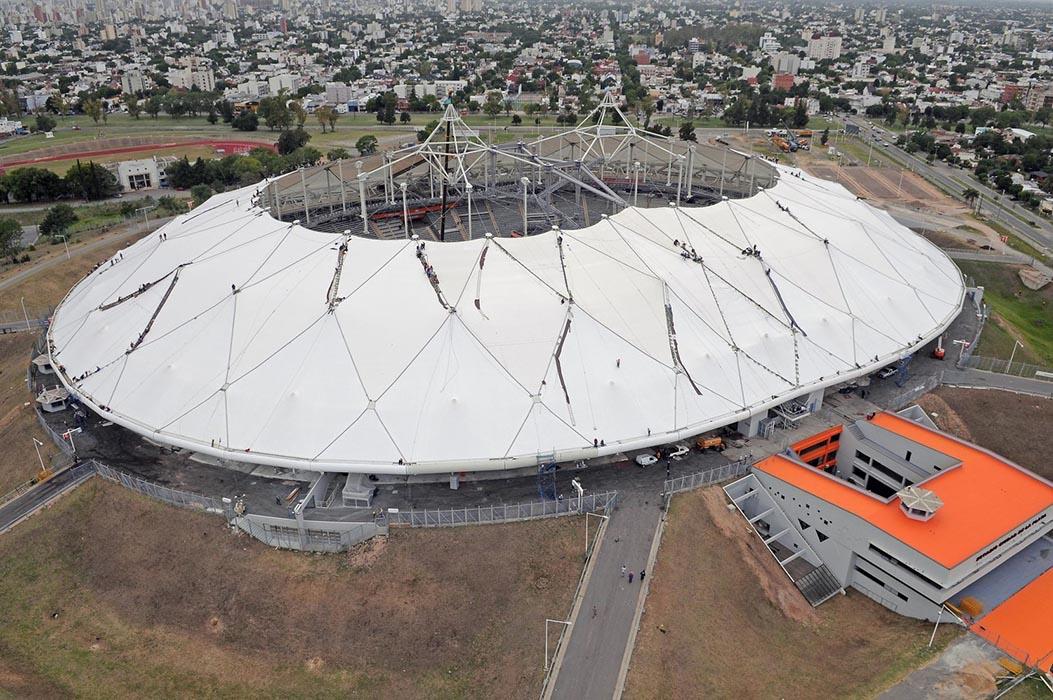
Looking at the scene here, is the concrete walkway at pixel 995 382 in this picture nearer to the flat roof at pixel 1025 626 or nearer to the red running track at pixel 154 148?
the flat roof at pixel 1025 626

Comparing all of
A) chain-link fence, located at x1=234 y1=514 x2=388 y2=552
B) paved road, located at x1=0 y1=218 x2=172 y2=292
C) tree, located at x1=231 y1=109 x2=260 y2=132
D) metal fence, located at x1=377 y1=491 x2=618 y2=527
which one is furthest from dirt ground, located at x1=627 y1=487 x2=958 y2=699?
tree, located at x1=231 y1=109 x2=260 y2=132

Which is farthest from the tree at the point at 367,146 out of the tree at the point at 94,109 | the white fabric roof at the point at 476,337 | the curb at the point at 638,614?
the curb at the point at 638,614

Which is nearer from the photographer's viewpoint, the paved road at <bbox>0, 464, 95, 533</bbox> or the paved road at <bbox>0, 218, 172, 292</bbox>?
the paved road at <bbox>0, 464, 95, 533</bbox>

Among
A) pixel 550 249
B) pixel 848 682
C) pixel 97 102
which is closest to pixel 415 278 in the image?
pixel 550 249

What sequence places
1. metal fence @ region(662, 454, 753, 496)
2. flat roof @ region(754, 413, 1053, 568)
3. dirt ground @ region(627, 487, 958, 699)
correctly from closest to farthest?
dirt ground @ region(627, 487, 958, 699) → flat roof @ region(754, 413, 1053, 568) → metal fence @ region(662, 454, 753, 496)

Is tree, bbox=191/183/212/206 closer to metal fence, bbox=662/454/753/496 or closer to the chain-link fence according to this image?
the chain-link fence

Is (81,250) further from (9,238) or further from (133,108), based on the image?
(133,108)
